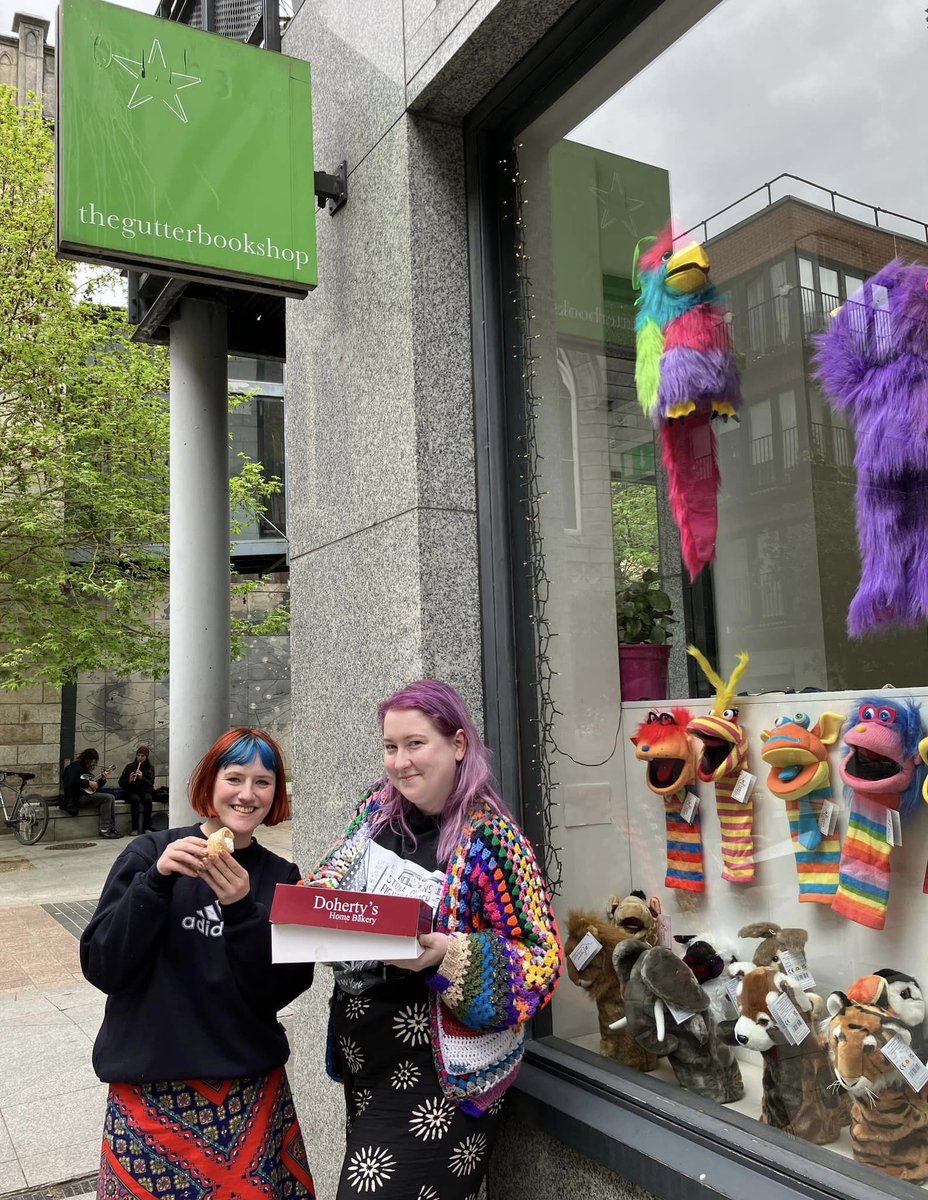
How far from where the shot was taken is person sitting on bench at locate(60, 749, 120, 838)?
60.0ft

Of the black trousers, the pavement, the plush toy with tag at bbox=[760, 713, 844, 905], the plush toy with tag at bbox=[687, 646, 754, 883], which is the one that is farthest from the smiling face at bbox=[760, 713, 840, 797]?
the black trousers

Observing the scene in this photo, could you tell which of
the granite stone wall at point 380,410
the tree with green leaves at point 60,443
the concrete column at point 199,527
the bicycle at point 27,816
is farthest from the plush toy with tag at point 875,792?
the bicycle at point 27,816

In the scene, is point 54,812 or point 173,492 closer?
point 173,492

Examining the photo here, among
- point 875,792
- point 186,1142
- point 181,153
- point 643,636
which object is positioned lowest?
point 186,1142

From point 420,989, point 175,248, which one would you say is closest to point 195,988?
point 420,989

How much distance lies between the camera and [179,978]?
7.86 ft

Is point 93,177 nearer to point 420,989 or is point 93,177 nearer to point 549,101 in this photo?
point 549,101

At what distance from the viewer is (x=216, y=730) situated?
17.4 feet

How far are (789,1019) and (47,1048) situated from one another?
5368 mm

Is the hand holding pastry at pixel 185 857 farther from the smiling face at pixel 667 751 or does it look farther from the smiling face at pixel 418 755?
the smiling face at pixel 667 751

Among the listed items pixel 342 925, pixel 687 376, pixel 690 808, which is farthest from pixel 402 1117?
pixel 687 376

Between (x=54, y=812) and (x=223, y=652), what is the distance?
14.9m

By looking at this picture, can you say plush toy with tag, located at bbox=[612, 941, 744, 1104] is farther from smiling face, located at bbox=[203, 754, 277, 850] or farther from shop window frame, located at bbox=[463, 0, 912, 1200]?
smiling face, located at bbox=[203, 754, 277, 850]

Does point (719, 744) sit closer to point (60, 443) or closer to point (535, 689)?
point (535, 689)
